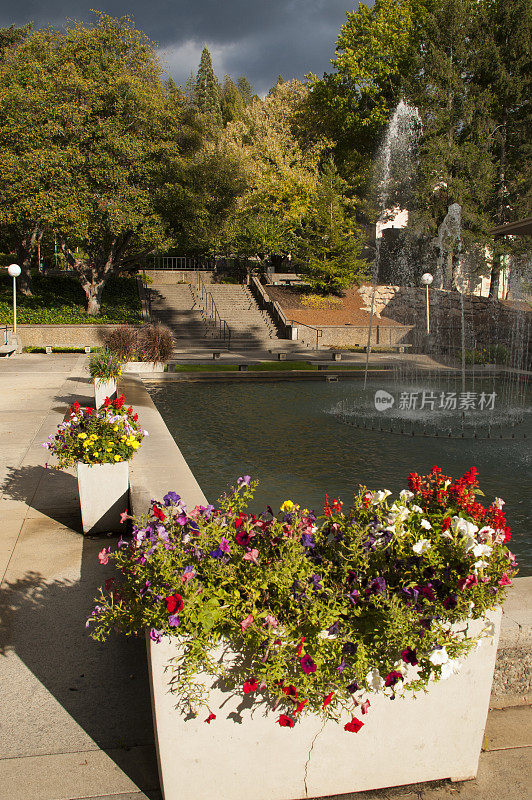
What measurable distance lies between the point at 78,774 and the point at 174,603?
1142mm

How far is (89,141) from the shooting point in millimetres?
28047

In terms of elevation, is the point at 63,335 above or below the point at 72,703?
above

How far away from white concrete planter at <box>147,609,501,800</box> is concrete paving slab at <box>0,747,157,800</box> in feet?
1.12

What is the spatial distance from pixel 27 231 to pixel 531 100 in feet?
98.0

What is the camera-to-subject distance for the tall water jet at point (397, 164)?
3978 cm

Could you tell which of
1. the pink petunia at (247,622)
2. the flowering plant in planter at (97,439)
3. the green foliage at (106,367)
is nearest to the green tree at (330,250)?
the green foliage at (106,367)

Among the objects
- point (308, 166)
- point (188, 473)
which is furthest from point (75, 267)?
point (188, 473)

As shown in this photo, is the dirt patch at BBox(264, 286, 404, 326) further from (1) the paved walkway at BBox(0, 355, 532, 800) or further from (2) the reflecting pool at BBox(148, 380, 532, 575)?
(1) the paved walkway at BBox(0, 355, 532, 800)

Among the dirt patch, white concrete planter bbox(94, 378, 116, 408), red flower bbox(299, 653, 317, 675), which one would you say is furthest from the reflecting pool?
the dirt patch

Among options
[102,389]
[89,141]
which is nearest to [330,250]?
[89,141]

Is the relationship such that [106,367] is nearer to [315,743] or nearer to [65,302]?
[315,743]

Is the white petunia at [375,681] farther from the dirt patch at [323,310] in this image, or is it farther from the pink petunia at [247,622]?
the dirt patch at [323,310]

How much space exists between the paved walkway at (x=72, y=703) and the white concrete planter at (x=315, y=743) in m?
0.10

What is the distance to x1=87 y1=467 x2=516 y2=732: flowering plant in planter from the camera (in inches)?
97.0
